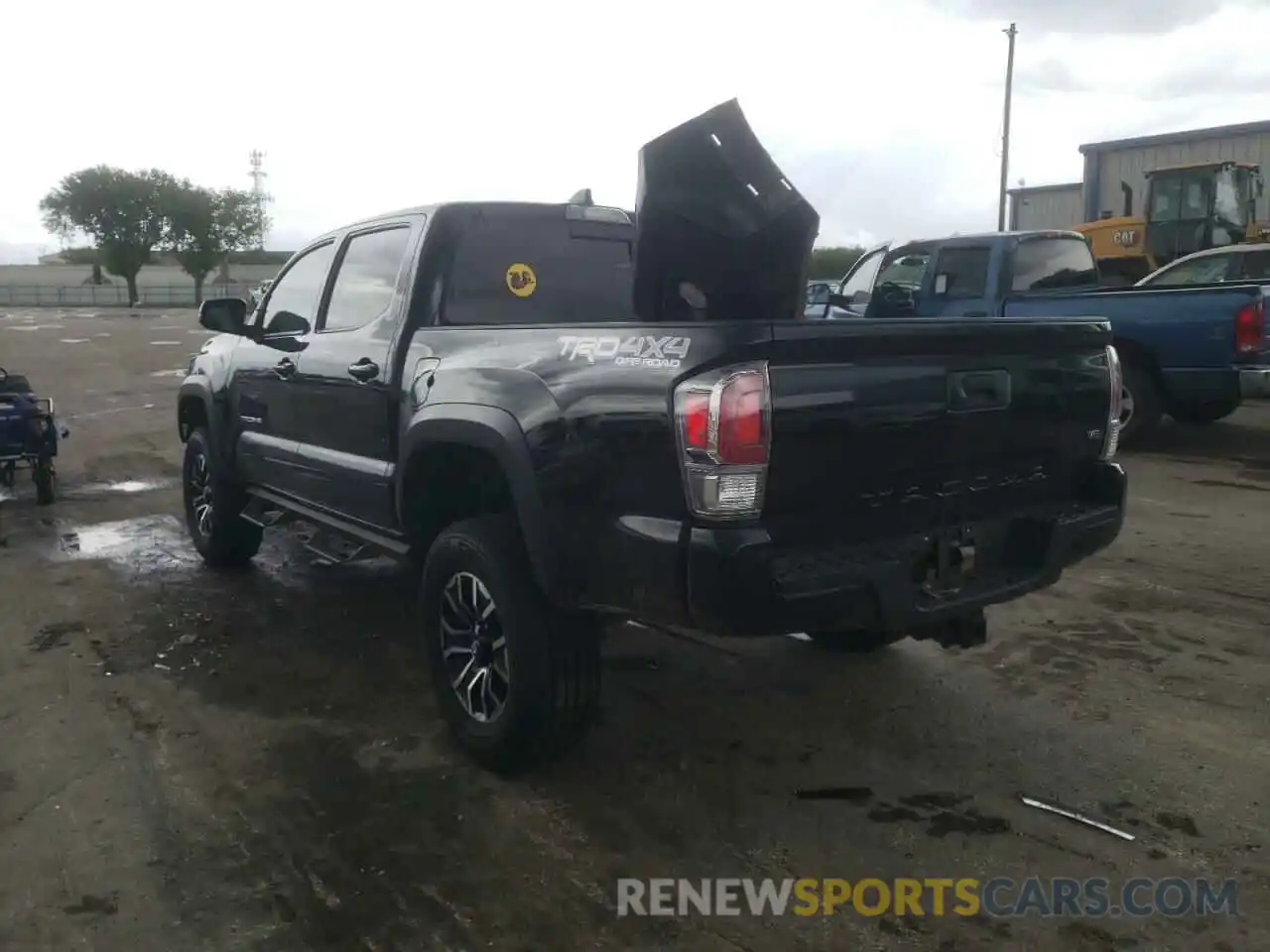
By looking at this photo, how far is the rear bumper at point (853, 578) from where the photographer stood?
297cm

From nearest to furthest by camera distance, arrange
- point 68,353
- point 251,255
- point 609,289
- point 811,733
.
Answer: point 811,733 → point 609,289 → point 68,353 → point 251,255

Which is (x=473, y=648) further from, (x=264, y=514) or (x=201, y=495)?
(x=201, y=495)

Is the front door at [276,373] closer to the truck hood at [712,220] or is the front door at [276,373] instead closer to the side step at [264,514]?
the side step at [264,514]

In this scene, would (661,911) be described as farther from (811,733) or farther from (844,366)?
(844,366)

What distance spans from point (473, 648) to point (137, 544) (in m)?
4.17

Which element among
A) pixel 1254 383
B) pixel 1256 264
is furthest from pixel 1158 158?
pixel 1254 383

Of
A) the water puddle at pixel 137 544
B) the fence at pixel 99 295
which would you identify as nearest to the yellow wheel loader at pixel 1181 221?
→ the water puddle at pixel 137 544

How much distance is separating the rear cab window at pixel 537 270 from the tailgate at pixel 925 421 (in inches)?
62.2

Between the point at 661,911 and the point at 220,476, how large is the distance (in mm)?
4162

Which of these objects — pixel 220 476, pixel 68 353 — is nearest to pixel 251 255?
pixel 68 353

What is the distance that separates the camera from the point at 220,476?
6.27 meters

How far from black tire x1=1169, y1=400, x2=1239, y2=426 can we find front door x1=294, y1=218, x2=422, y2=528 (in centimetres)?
832

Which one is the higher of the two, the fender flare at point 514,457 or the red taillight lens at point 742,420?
the red taillight lens at point 742,420

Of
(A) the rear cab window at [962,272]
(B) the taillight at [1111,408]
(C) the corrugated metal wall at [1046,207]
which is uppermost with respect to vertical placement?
(C) the corrugated metal wall at [1046,207]
